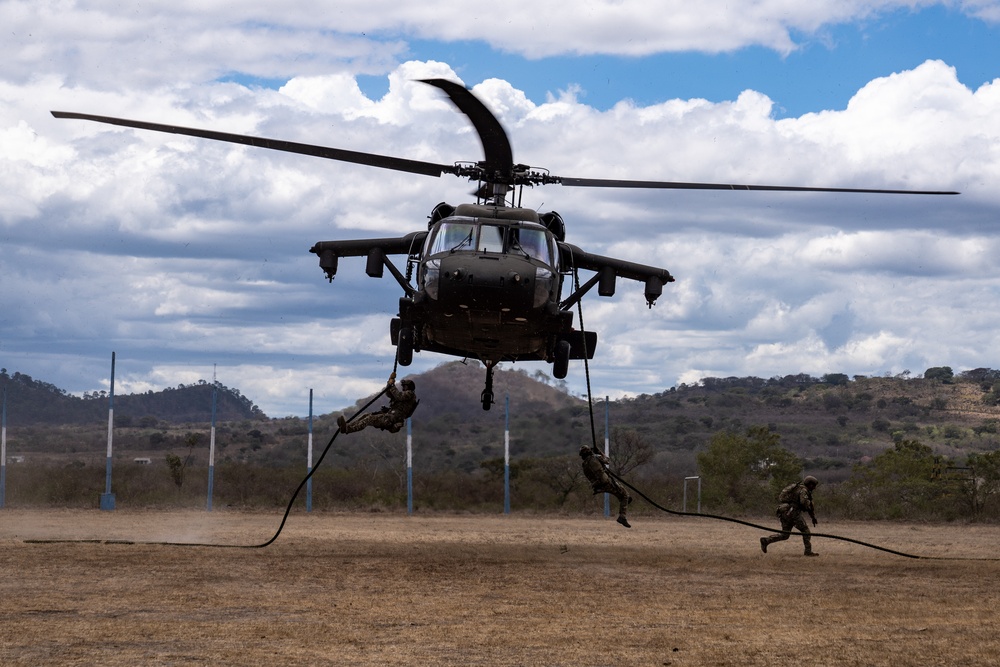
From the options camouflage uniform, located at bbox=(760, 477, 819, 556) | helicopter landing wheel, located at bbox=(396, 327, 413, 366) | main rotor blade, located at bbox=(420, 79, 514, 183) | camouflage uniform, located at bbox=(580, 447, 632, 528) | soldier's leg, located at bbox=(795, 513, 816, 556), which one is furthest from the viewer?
camouflage uniform, located at bbox=(760, 477, 819, 556)

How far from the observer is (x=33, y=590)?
17.5 meters

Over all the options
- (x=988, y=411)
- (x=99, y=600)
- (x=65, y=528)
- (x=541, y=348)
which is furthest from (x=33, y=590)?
(x=988, y=411)

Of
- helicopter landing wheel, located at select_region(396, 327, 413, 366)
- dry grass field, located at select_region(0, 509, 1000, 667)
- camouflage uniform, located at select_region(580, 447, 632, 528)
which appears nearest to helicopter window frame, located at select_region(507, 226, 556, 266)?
helicopter landing wheel, located at select_region(396, 327, 413, 366)

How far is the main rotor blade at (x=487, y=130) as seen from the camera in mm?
16359

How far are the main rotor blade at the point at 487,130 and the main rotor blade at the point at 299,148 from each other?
75 cm

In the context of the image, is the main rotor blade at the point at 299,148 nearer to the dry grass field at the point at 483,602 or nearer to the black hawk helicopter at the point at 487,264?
the black hawk helicopter at the point at 487,264

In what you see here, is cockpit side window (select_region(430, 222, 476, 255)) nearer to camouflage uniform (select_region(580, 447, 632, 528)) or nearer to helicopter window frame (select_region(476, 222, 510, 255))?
helicopter window frame (select_region(476, 222, 510, 255))

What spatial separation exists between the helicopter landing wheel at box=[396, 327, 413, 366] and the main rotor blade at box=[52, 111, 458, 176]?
8.54 ft

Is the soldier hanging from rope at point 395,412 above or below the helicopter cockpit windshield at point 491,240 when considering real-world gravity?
below

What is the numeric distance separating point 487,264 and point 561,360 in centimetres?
330

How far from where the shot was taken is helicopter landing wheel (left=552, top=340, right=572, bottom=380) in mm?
21078

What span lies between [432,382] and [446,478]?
436 cm

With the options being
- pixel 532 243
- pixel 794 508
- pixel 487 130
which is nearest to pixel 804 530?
pixel 794 508

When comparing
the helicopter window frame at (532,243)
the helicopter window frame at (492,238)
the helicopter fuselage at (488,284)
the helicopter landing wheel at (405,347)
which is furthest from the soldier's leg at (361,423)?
the helicopter window frame at (532,243)
